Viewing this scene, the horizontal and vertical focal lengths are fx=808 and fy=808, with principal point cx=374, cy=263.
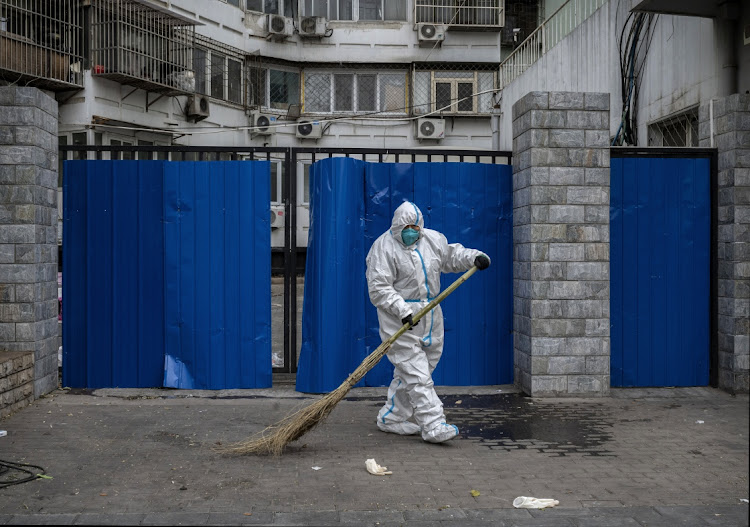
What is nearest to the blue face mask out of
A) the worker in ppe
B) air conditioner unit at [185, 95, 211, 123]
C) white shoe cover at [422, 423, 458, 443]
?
the worker in ppe

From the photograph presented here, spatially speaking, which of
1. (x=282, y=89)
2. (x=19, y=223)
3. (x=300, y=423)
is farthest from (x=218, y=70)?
(x=300, y=423)

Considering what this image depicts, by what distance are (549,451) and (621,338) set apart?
2617 mm

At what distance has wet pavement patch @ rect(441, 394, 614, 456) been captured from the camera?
6203mm

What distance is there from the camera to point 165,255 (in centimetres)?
807

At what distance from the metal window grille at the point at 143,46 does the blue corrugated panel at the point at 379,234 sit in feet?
36.3

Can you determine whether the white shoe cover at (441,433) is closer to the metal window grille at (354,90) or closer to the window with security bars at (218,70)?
the window with security bars at (218,70)

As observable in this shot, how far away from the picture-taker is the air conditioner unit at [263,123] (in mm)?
21189

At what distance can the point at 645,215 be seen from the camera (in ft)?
27.1

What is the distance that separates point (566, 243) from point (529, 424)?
193cm

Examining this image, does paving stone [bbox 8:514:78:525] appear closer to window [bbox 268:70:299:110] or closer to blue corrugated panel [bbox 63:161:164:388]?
blue corrugated panel [bbox 63:161:164:388]

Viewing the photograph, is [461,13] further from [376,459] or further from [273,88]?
[376,459]

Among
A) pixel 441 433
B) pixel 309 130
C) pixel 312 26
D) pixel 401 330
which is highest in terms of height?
pixel 312 26

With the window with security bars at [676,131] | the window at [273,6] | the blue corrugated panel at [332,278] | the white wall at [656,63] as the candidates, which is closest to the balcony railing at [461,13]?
the window at [273,6]

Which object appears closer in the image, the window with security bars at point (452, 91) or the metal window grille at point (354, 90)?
the window with security bars at point (452, 91)
